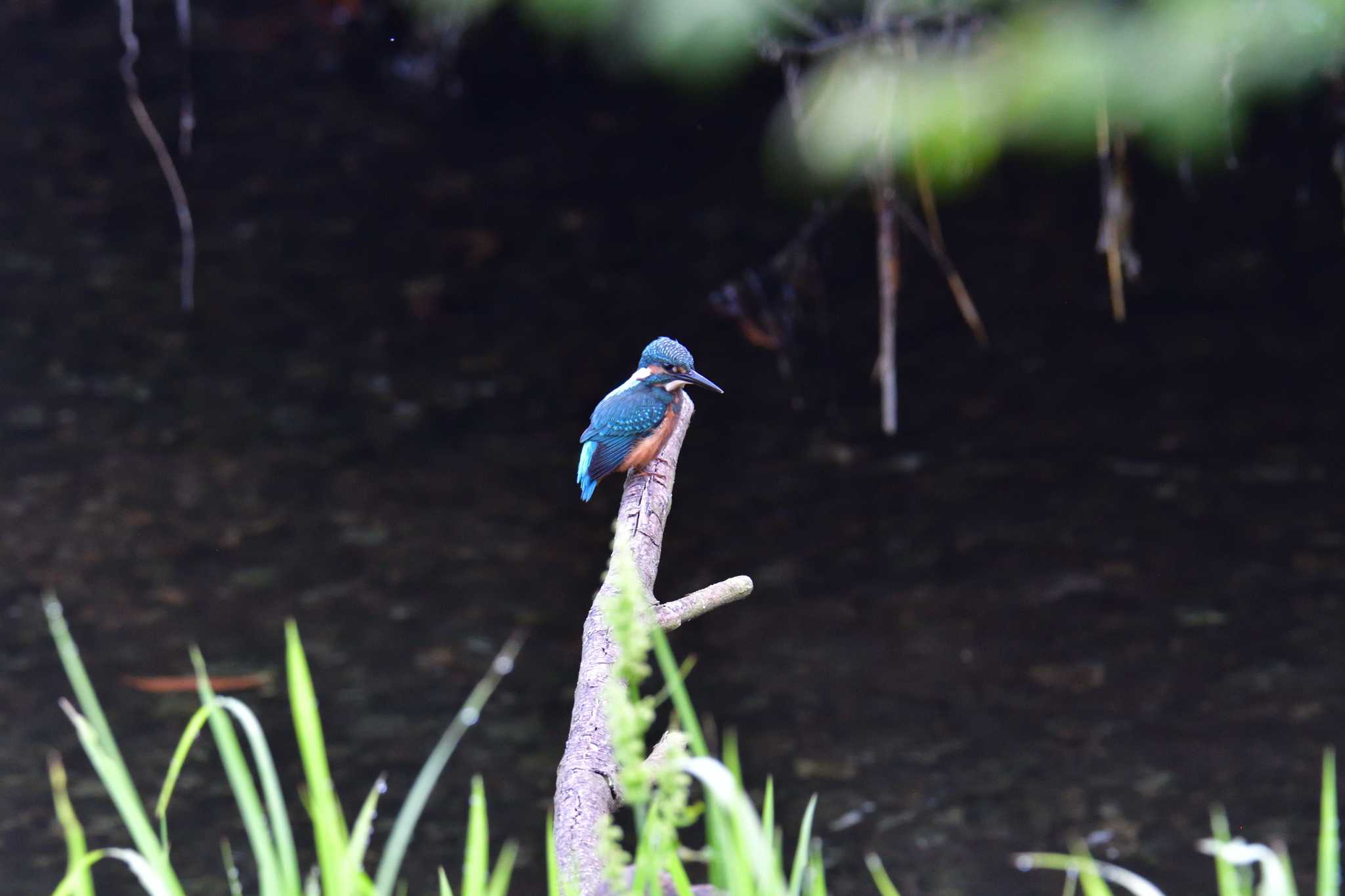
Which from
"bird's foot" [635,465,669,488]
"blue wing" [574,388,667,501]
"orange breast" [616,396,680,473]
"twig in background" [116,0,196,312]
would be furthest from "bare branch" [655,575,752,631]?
"twig in background" [116,0,196,312]

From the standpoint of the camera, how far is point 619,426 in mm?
3230

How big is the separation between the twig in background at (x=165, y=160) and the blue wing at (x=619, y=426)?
1.49 metres

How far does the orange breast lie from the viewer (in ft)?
10.3

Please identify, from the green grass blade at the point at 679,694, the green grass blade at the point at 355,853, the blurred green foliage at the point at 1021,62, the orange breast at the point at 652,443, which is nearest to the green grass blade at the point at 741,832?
the green grass blade at the point at 679,694

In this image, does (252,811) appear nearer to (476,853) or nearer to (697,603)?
(476,853)

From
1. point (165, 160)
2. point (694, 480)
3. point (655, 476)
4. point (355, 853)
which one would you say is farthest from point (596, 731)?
point (694, 480)

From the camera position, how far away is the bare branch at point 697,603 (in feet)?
6.69

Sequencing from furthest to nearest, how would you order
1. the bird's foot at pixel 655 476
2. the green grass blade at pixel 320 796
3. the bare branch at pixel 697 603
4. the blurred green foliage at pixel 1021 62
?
the bird's foot at pixel 655 476, the blurred green foliage at pixel 1021 62, the bare branch at pixel 697 603, the green grass blade at pixel 320 796

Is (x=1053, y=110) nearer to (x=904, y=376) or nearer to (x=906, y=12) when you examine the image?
(x=906, y=12)

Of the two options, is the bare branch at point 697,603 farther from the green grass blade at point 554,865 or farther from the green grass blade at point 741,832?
the green grass blade at point 741,832

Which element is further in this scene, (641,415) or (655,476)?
(641,415)

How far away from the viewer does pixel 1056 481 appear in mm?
6281

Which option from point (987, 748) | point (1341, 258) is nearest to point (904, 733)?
point (987, 748)

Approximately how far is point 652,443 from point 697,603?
115cm
